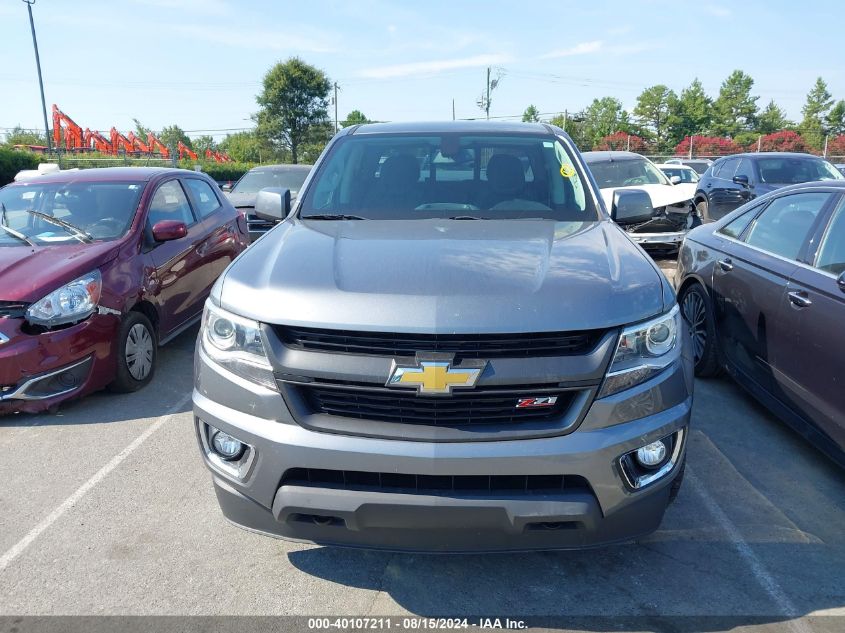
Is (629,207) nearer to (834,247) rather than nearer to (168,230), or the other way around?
(834,247)

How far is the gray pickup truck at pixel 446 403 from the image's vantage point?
7.41ft

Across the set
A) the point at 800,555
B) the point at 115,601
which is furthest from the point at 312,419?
the point at 800,555

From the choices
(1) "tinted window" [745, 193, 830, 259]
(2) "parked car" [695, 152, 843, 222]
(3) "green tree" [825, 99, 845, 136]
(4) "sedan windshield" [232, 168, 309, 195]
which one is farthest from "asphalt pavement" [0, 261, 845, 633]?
(3) "green tree" [825, 99, 845, 136]

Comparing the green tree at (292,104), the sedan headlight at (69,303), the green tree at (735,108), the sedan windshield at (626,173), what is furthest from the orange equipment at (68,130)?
Result: the green tree at (735,108)

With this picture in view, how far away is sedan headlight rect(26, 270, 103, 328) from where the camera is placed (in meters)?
4.36

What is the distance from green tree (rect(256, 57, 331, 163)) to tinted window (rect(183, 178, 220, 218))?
53.8 meters

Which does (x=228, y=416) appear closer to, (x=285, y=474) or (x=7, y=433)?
(x=285, y=474)

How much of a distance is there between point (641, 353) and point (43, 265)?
4.13 meters

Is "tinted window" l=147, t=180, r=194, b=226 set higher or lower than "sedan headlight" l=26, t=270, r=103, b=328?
higher

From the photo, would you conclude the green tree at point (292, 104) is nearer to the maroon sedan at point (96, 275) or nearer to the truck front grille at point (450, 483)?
the maroon sedan at point (96, 275)

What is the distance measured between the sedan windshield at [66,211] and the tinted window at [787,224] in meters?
4.78

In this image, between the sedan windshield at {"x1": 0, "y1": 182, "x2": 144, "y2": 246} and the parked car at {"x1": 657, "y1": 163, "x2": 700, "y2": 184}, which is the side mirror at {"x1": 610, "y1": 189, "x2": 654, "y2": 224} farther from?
the parked car at {"x1": 657, "y1": 163, "x2": 700, "y2": 184}

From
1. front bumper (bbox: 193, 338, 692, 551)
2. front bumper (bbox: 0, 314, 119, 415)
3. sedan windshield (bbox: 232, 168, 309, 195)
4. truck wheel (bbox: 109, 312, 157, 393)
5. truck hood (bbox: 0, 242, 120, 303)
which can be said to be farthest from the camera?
sedan windshield (bbox: 232, 168, 309, 195)

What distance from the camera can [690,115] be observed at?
79.1 m
